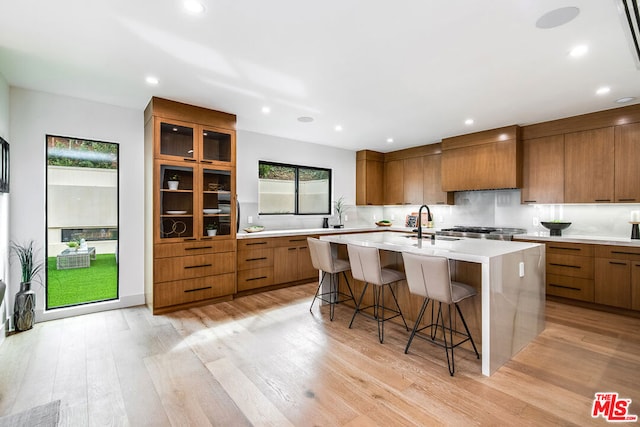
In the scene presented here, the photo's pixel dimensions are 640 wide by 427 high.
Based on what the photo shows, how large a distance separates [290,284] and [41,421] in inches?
136

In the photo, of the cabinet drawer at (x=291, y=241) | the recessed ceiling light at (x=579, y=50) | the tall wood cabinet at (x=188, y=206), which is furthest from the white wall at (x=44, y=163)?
the recessed ceiling light at (x=579, y=50)

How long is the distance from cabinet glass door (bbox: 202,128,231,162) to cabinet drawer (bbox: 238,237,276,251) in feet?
4.06

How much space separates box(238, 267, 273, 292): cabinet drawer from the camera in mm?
4492

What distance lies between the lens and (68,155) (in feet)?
12.1

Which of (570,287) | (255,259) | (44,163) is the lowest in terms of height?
(570,287)

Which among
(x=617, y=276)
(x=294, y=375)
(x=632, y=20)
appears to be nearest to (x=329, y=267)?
(x=294, y=375)

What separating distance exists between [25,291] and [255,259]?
258 centimetres

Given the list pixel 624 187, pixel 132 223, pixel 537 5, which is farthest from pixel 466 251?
pixel 132 223

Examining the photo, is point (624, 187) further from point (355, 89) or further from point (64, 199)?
point (64, 199)

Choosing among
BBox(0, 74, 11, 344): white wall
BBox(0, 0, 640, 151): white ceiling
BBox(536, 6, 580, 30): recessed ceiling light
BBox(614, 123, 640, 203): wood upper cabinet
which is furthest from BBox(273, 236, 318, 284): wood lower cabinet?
BBox(614, 123, 640, 203): wood upper cabinet

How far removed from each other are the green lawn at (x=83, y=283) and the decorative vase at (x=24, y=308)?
0.91 ft

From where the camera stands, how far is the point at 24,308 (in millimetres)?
3160

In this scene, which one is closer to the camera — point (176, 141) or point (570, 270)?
point (176, 141)

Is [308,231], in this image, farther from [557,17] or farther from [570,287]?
[557,17]
